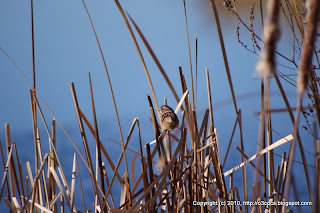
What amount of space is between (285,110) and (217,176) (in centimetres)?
21

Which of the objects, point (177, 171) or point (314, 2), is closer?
point (314, 2)

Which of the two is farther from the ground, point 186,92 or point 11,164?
point 186,92

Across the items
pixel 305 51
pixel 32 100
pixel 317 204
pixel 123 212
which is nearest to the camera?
pixel 305 51

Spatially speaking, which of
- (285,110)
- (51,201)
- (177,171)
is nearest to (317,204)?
(285,110)

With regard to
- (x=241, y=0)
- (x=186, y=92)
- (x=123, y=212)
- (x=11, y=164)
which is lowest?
(x=123, y=212)

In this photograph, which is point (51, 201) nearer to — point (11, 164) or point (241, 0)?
point (11, 164)

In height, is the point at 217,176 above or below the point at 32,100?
below

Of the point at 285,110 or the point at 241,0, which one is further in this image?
the point at 241,0

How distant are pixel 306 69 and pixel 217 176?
517mm

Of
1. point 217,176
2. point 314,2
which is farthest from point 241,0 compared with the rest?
point 314,2

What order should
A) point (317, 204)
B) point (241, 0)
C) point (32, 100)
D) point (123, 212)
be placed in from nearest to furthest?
point (317, 204) → point (123, 212) → point (32, 100) → point (241, 0)

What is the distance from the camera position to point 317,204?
0.52 metres

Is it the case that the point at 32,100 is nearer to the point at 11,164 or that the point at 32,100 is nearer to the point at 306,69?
the point at 11,164

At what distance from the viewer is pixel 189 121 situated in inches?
28.3
